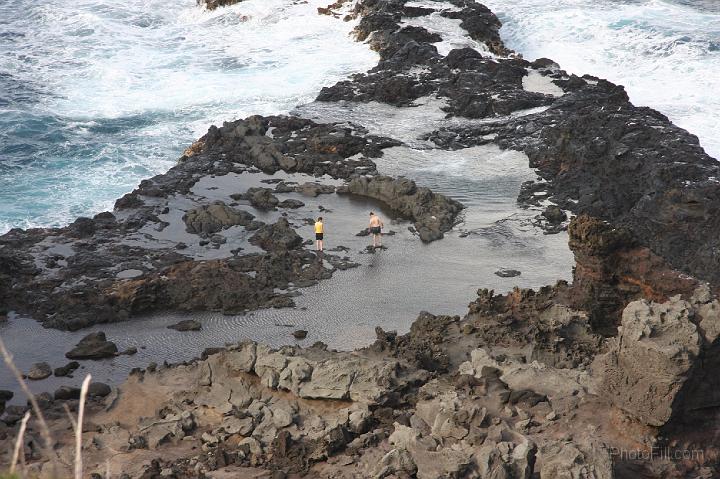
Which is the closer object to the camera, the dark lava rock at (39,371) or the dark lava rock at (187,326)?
the dark lava rock at (39,371)

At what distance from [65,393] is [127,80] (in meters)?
21.8

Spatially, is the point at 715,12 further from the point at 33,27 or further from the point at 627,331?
the point at 627,331

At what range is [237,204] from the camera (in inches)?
779

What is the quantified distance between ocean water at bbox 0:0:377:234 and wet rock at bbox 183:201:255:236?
3.54m

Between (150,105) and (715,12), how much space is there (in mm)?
25444

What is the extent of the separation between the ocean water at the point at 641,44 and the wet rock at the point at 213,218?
45.0 ft

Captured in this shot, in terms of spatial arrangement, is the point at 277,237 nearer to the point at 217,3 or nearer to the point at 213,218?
the point at 213,218

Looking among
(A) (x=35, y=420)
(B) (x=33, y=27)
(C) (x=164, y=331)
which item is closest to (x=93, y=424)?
(A) (x=35, y=420)

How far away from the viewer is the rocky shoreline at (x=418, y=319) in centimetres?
918

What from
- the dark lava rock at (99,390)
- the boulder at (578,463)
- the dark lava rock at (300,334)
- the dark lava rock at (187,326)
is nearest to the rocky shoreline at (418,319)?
the boulder at (578,463)

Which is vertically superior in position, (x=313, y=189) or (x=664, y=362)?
(x=664, y=362)

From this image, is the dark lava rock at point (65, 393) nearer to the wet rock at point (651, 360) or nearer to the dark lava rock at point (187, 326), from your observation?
the dark lava rock at point (187, 326)

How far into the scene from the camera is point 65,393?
487 inches

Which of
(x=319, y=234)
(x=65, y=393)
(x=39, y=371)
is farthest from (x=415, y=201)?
(x=65, y=393)
